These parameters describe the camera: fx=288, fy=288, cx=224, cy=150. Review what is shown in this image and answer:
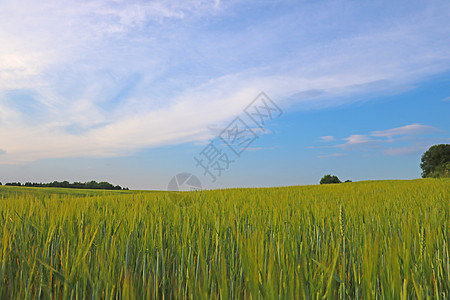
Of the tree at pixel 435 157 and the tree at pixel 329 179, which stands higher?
the tree at pixel 435 157

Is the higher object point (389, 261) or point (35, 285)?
point (389, 261)

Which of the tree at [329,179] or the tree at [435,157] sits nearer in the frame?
the tree at [329,179]

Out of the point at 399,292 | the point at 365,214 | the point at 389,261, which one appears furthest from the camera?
the point at 365,214

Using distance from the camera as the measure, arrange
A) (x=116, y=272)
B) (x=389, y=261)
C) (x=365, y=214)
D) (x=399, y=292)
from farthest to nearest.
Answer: (x=365, y=214) → (x=116, y=272) → (x=389, y=261) → (x=399, y=292)

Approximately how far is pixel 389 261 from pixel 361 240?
631mm

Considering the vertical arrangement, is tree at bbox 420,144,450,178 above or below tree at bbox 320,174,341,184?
above

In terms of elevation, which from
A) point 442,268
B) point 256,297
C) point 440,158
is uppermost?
point 440,158

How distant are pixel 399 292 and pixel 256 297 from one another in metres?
0.45

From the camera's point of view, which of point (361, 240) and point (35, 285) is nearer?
point (35, 285)

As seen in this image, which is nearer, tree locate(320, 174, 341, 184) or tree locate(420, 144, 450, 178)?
tree locate(320, 174, 341, 184)

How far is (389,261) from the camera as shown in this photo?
3.19 feet

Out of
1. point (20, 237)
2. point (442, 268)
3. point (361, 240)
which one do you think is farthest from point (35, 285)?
point (442, 268)

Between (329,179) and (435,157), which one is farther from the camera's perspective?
(435,157)

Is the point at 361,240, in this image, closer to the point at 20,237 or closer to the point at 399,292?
the point at 399,292
